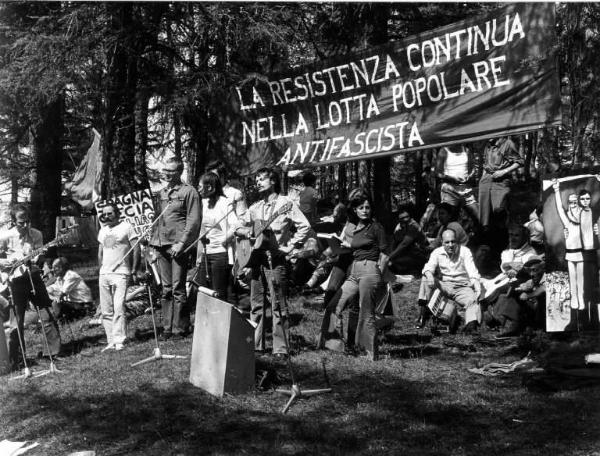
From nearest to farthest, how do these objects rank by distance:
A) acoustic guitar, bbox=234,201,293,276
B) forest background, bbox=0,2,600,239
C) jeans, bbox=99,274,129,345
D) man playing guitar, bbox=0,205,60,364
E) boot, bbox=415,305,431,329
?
acoustic guitar, bbox=234,201,293,276 < man playing guitar, bbox=0,205,60,364 < jeans, bbox=99,274,129,345 < boot, bbox=415,305,431,329 < forest background, bbox=0,2,600,239

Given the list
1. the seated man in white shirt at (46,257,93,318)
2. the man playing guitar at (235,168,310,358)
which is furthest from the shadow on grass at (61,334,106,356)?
the man playing guitar at (235,168,310,358)

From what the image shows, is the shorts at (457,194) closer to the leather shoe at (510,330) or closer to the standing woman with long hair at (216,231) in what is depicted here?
the leather shoe at (510,330)

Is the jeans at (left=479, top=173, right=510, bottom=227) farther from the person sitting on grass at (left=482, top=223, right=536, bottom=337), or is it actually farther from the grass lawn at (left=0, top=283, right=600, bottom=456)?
the grass lawn at (left=0, top=283, right=600, bottom=456)

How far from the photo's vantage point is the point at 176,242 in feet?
32.2

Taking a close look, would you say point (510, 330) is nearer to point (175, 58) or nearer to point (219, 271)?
point (219, 271)

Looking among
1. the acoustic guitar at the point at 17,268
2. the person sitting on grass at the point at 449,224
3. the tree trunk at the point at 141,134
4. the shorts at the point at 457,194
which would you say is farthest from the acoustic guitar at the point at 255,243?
the shorts at the point at 457,194

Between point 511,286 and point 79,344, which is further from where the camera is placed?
point 79,344

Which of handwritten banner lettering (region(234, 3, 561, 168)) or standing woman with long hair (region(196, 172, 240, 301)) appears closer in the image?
handwritten banner lettering (region(234, 3, 561, 168))

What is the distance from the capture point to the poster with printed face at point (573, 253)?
26.6 feet

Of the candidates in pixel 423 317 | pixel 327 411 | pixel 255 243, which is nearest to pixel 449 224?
pixel 423 317

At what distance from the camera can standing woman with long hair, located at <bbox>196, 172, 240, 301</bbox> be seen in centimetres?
951

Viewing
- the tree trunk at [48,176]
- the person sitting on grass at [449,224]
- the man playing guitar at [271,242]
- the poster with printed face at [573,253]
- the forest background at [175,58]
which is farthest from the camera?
the tree trunk at [48,176]

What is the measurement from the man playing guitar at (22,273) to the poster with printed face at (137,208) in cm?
324

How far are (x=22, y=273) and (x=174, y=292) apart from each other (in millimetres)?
1914
